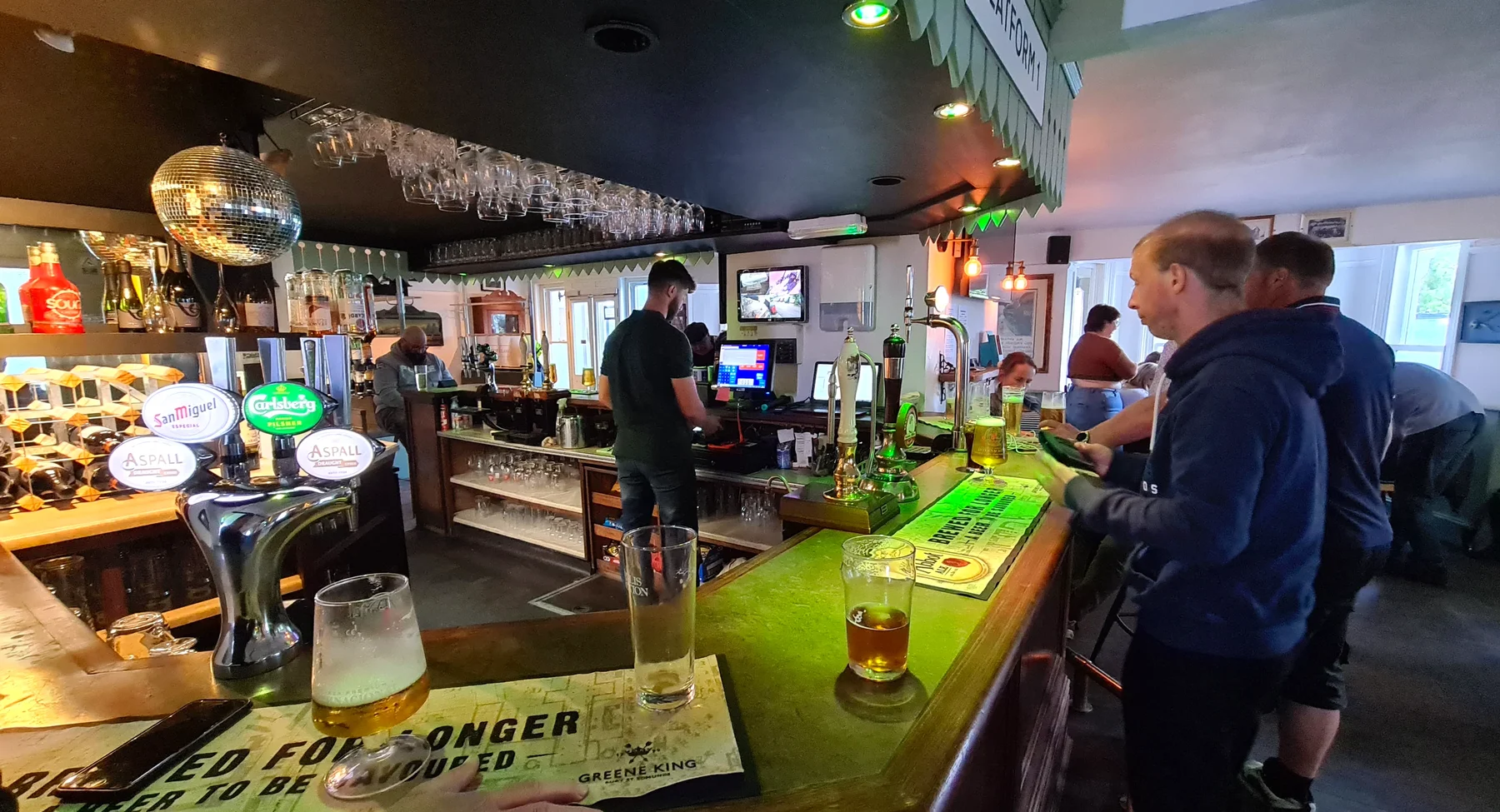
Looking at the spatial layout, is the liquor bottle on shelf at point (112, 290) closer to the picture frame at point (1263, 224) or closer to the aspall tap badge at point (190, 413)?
the aspall tap badge at point (190, 413)

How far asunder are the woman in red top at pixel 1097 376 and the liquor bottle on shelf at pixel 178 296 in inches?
194

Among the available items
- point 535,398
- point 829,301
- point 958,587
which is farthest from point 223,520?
point 829,301

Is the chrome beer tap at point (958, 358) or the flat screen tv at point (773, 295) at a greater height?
the flat screen tv at point (773, 295)

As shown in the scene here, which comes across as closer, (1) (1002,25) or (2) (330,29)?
(2) (330,29)

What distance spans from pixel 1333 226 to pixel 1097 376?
11.8 ft

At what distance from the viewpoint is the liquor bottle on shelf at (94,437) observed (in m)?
2.35

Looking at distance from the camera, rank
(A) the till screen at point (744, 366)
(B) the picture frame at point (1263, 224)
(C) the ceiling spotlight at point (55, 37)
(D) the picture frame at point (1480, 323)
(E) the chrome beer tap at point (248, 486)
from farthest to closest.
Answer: (B) the picture frame at point (1263, 224) < (D) the picture frame at point (1480, 323) < (A) the till screen at point (744, 366) < (C) the ceiling spotlight at point (55, 37) < (E) the chrome beer tap at point (248, 486)

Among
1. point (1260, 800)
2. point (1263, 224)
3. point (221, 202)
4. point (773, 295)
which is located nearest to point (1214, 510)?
point (1260, 800)

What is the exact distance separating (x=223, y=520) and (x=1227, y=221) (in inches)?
77.2

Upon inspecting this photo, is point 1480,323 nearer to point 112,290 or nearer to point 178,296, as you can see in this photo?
point 178,296

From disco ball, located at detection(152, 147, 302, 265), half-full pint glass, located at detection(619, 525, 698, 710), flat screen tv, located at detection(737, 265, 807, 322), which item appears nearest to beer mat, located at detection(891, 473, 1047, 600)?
half-full pint glass, located at detection(619, 525, 698, 710)

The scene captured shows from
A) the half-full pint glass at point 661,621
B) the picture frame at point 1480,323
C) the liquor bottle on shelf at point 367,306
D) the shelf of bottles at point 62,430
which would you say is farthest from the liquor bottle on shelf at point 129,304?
the picture frame at point 1480,323

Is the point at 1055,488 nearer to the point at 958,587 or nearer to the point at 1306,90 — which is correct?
the point at 958,587

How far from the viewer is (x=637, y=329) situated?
2.93 meters
